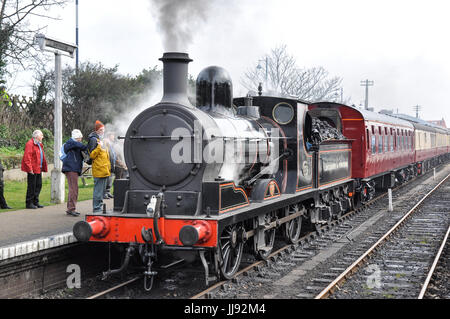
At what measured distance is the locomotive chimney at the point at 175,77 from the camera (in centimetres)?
626

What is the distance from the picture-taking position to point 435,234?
34.8ft

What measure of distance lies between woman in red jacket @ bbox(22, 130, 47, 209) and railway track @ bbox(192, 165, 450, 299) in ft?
15.4

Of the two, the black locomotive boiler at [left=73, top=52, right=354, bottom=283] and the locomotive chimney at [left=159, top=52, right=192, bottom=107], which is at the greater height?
the locomotive chimney at [left=159, top=52, right=192, bottom=107]

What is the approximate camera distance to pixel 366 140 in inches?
550

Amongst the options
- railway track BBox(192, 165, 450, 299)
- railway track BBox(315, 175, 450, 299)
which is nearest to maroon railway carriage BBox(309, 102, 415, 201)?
railway track BBox(315, 175, 450, 299)

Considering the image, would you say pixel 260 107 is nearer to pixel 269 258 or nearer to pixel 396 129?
pixel 269 258

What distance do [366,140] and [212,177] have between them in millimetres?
8534

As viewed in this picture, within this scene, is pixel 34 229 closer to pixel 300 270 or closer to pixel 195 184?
pixel 195 184

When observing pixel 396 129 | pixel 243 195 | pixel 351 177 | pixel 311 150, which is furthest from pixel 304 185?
pixel 396 129

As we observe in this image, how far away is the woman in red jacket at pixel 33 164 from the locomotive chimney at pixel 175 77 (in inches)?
164

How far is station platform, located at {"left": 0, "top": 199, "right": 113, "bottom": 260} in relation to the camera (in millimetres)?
6184

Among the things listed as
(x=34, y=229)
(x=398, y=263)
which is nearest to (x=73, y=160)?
(x=34, y=229)

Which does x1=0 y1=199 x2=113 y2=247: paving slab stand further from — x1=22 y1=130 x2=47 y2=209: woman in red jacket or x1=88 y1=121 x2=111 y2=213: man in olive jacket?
x1=88 y1=121 x2=111 y2=213: man in olive jacket

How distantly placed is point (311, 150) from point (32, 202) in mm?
5563
